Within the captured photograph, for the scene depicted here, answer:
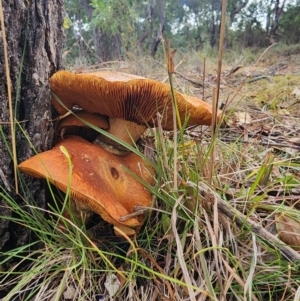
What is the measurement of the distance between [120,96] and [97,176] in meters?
0.27

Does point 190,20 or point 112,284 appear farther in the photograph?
point 190,20

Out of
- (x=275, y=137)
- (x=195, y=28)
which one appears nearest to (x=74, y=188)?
(x=275, y=137)

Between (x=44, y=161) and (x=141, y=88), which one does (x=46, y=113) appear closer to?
(x=44, y=161)

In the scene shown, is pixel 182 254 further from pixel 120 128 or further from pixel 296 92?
pixel 296 92

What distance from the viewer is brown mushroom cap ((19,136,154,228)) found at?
3.18ft

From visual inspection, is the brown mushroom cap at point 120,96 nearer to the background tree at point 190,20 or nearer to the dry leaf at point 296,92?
the dry leaf at point 296,92

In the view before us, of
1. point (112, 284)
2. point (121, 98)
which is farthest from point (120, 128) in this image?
point (112, 284)

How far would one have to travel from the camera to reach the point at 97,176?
3.51 feet

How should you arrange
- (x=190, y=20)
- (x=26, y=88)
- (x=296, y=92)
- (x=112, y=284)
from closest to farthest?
(x=112, y=284), (x=26, y=88), (x=296, y=92), (x=190, y=20)

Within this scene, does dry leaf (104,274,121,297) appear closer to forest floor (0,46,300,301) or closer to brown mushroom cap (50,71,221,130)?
forest floor (0,46,300,301)

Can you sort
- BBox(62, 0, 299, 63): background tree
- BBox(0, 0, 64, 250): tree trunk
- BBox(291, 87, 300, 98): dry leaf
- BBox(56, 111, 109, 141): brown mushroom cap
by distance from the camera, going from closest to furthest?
BBox(0, 0, 64, 250): tree trunk
BBox(56, 111, 109, 141): brown mushroom cap
BBox(291, 87, 300, 98): dry leaf
BBox(62, 0, 299, 63): background tree

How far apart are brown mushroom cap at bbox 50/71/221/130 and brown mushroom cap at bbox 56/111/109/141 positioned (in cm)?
3

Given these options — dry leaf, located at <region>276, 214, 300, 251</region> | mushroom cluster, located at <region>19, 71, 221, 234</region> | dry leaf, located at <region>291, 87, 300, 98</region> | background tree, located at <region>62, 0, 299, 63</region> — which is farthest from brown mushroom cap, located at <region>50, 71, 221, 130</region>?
background tree, located at <region>62, 0, 299, 63</region>

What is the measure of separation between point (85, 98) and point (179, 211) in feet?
1.64
